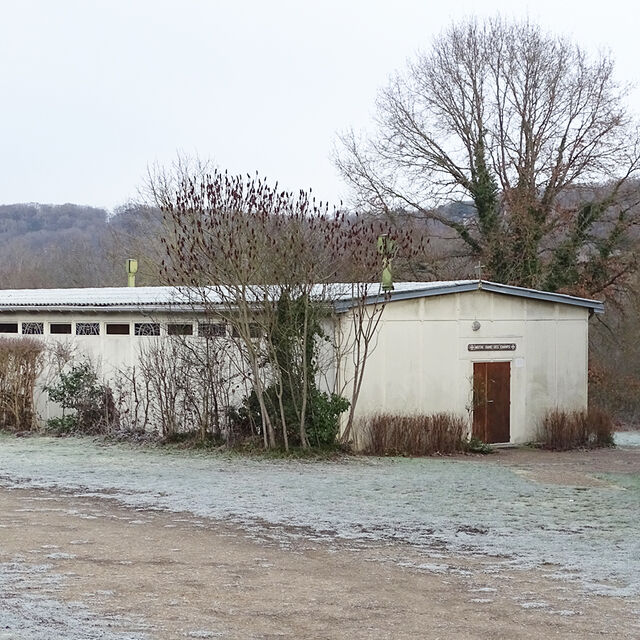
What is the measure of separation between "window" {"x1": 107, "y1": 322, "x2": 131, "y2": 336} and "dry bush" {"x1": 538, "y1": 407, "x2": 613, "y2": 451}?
9437 mm

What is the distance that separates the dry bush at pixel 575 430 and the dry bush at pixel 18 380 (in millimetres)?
11144

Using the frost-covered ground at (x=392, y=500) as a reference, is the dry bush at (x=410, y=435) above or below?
above

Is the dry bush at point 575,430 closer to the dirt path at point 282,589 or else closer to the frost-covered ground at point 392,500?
the frost-covered ground at point 392,500

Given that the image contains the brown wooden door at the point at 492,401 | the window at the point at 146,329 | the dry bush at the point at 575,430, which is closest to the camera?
the window at the point at 146,329

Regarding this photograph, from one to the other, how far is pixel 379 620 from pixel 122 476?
357 inches

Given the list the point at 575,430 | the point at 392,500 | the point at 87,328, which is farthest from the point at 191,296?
the point at 575,430

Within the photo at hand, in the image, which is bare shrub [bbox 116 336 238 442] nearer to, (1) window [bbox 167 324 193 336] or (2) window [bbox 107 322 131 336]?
(1) window [bbox 167 324 193 336]

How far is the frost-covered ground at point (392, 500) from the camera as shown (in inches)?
447

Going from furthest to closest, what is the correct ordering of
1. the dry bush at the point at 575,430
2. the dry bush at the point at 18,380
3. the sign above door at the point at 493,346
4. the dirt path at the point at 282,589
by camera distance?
1. the dry bush at the point at 575,430
2. the sign above door at the point at 493,346
3. the dry bush at the point at 18,380
4. the dirt path at the point at 282,589

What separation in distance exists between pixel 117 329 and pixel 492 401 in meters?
8.29

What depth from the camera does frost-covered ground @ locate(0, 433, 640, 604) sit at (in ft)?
37.2

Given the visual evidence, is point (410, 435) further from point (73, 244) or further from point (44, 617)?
point (73, 244)

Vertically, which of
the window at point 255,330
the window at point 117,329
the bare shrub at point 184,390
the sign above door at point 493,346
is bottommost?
the bare shrub at point 184,390

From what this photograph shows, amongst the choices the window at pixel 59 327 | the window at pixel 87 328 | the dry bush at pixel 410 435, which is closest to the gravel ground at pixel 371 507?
the dry bush at pixel 410 435
